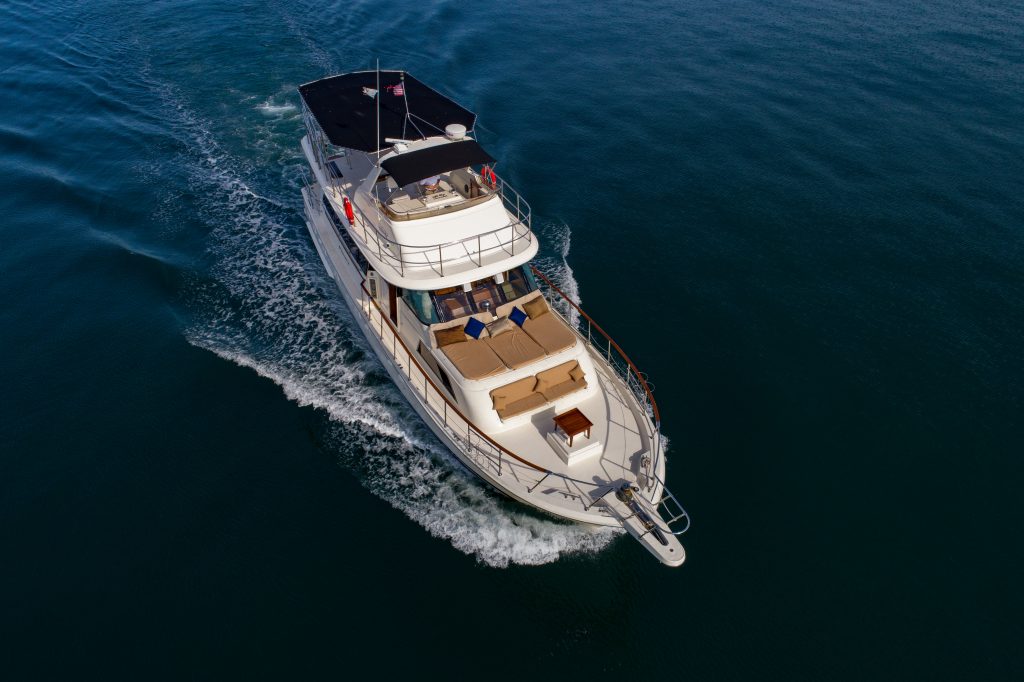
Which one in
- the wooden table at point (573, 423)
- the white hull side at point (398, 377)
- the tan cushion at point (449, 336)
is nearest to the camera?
the white hull side at point (398, 377)

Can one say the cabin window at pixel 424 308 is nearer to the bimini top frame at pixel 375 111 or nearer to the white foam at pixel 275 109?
the bimini top frame at pixel 375 111

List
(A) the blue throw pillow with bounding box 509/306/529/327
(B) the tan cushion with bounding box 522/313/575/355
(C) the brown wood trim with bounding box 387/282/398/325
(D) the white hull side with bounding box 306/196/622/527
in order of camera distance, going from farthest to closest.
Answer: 1. (C) the brown wood trim with bounding box 387/282/398/325
2. (A) the blue throw pillow with bounding box 509/306/529/327
3. (B) the tan cushion with bounding box 522/313/575/355
4. (D) the white hull side with bounding box 306/196/622/527

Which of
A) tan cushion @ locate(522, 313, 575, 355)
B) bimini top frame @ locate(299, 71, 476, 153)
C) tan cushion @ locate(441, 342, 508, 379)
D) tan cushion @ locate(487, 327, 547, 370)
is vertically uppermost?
bimini top frame @ locate(299, 71, 476, 153)

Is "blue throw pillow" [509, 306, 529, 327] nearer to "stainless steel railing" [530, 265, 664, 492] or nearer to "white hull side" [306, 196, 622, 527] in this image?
"stainless steel railing" [530, 265, 664, 492]

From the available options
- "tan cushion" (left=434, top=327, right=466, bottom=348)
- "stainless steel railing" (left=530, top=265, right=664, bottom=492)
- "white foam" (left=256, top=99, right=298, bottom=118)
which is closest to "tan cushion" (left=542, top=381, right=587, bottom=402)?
"stainless steel railing" (left=530, top=265, right=664, bottom=492)

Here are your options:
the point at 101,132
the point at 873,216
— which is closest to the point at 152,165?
the point at 101,132

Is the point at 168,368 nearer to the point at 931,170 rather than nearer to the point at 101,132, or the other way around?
the point at 101,132

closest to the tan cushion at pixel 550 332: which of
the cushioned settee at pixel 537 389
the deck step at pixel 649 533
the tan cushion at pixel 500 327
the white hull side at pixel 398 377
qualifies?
the tan cushion at pixel 500 327
